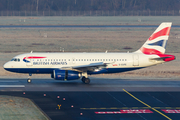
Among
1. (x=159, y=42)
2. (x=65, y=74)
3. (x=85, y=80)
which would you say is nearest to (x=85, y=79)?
(x=85, y=80)

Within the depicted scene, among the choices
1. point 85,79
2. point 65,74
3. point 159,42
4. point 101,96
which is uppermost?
point 159,42

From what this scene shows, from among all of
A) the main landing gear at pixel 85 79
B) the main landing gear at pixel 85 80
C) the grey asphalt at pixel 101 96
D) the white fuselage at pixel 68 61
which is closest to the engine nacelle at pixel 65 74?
the grey asphalt at pixel 101 96

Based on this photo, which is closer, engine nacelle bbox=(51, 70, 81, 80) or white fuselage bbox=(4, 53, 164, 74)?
engine nacelle bbox=(51, 70, 81, 80)

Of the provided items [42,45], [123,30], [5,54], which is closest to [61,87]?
[5,54]

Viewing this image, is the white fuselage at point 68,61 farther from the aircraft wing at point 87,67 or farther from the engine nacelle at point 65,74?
the engine nacelle at point 65,74

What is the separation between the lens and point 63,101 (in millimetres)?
32125

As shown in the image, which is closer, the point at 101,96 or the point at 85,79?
the point at 101,96

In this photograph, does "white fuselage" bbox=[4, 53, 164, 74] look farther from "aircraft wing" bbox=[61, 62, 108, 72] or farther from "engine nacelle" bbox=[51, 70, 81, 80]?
"engine nacelle" bbox=[51, 70, 81, 80]

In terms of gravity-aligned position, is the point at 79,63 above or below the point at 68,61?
below

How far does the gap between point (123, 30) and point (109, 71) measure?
60.8 metres

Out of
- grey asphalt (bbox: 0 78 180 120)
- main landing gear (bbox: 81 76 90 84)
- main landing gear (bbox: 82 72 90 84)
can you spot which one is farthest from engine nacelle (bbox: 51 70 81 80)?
main landing gear (bbox: 81 76 90 84)

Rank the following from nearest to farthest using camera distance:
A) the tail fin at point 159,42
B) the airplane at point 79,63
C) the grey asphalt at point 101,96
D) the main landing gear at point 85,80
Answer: the grey asphalt at point 101,96 < the airplane at point 79,63 < the main landing gear at point 85,80 < the tail fin at point 159,42

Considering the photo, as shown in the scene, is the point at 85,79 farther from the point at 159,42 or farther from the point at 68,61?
the point at 159,42

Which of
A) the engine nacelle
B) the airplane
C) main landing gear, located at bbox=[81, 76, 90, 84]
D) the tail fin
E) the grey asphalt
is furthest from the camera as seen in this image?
the tail fin
